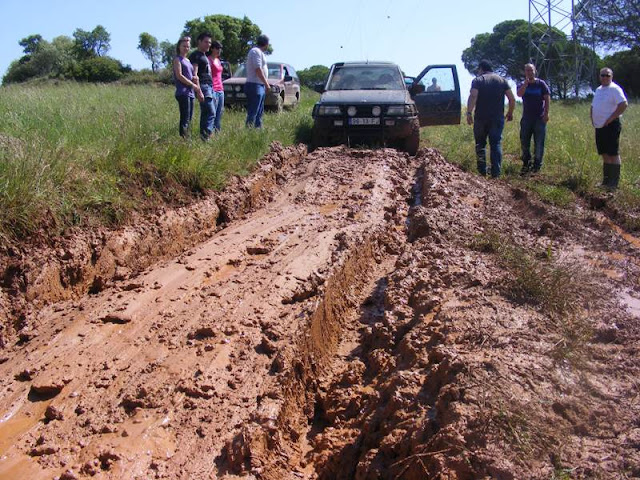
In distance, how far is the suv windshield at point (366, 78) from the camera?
35.4ft

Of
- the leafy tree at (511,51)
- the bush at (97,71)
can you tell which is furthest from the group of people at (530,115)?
the bush at (97,71)

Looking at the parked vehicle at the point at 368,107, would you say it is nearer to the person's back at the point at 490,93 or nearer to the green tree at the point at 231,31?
the person's back at the point at 490,93

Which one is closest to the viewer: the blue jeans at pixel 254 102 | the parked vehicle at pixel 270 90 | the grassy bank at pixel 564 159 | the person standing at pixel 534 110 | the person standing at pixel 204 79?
the grassy bank at pixel 564 159

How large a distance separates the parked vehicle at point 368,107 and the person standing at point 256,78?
1.07m

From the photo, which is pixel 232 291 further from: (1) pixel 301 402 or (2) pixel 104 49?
(2) pixel 104 49

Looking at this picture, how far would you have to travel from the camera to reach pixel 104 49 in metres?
51.3

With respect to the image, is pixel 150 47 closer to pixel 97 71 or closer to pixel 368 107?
pixel 97 71

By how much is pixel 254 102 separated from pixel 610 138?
5281 mm

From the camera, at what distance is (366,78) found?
36.0 ft

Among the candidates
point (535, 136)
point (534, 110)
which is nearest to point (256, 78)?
point (534, 110)

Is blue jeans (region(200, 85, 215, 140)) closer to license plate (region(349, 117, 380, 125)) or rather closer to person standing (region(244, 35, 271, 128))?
person standing (region(244, 35, 271, 128))

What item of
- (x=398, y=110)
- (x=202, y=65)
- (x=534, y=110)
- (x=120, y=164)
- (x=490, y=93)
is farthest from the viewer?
(x=398, y=110)

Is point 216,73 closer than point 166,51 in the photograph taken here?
Yes

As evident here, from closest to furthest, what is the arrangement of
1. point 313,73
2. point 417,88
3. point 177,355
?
point 177,355 → point 417,88 → point 313,73
